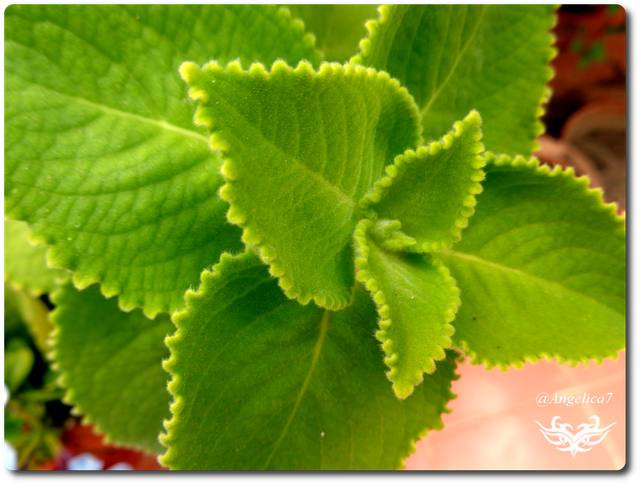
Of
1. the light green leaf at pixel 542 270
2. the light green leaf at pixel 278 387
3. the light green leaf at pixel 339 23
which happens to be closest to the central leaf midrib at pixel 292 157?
the light green leaf at pixel 278 387

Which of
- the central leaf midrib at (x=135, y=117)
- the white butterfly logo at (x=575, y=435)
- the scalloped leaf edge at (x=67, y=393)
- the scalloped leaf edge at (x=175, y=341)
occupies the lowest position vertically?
the scalloped leaf edge at (x=67, y=393)

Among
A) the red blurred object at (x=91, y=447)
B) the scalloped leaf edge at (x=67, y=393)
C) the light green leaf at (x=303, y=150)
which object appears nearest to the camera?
the light green leaf at (x=303, y=150)

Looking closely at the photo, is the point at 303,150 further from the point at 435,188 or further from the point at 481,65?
the point at 481,65

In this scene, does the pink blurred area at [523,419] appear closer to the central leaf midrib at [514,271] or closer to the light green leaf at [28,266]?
the central leaf midrib at [514,271]

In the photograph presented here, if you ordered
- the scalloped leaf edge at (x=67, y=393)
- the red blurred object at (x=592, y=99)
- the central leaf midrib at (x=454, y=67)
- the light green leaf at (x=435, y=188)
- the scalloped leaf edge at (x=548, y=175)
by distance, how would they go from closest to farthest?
1. the light green leaf at (x=435, y=188)
2. the scalloped leaf edge at (x=548, y=175)
3. the central leaf midrib at (x=454, y=67)
4. the scalloped leaf edge at (x=67, y=393)
5. the red blurred object at (x=592, y=99)

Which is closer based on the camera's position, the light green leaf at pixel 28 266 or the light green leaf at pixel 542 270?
the light green leaf at pixel 542 270

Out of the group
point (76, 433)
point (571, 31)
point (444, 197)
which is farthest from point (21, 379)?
point (571, 31)

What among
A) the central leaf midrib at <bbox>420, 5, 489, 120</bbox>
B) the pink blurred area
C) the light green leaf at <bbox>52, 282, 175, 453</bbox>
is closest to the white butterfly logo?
the pink blurred area

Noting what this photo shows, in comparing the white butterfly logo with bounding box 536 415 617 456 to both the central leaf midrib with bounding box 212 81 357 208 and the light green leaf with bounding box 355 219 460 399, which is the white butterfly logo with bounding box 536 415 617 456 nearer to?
the light green leaf with bounding box 355 219 460 399
